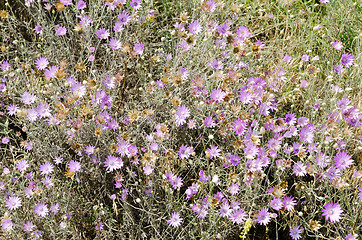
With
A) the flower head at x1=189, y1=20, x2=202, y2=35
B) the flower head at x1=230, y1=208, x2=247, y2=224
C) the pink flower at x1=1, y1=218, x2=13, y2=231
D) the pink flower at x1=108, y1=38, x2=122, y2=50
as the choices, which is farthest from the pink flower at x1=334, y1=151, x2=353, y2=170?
the pink flower at x1=1, y1=218, x2=13, y2=231

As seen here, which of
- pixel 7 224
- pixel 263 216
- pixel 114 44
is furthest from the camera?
pixel 114 44

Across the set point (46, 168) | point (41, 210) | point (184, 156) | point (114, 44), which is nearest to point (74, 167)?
point (46, 168)

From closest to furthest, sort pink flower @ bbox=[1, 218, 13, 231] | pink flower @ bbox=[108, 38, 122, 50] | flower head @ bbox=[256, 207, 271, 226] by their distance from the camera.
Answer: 1. pink flower @ bbox=[1, 218, 13, 231]
2. flower head @ bbox=[256, 207, 271, 226]
3. pink flower @ bbox=[108, 38, 122, 50]

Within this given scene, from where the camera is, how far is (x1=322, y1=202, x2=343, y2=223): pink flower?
227 cm

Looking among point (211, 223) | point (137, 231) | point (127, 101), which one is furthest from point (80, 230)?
point (127, 101)

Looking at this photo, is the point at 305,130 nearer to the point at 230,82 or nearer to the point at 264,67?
the point at 230,82

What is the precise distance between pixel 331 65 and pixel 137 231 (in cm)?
224

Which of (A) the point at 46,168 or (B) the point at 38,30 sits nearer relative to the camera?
(A) the point at 46,168

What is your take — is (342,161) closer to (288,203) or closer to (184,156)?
(288,203)

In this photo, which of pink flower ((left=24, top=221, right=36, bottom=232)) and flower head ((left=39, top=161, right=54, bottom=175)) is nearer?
pink flower ((left=24, top=221, right=36, bottom=232))

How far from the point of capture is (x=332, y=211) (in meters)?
2.30

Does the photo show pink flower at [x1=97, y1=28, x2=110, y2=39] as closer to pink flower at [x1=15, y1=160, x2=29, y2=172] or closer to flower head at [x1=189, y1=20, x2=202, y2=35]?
flower head at [x1=189, y1=20, x2=202, y2=35]

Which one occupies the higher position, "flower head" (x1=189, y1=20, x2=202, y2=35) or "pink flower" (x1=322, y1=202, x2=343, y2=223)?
"flower head" (x1=189, y1=20, x2=202, y2=35)

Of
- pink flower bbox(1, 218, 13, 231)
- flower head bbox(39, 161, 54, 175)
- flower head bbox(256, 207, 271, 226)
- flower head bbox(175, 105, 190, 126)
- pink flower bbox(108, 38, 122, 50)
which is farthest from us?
pink flower bbox(108, 38, 122, 50)
